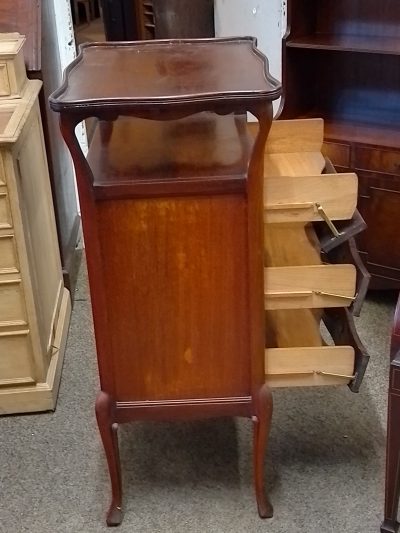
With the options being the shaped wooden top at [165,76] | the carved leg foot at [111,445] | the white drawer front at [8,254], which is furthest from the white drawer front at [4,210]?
the carved leg foot at [111,445]

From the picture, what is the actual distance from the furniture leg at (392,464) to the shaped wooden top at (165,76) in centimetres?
59

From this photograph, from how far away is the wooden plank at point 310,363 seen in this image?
1.58m

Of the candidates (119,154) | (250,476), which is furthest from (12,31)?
(250,476)

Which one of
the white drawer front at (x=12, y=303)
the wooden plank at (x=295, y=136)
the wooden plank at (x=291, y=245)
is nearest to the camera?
the wooden plank at (x=291, y=245)

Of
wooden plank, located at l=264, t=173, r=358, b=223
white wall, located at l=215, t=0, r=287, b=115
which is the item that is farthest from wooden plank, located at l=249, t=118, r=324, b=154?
white wall, located at l=215, t=0, r=287, b=115

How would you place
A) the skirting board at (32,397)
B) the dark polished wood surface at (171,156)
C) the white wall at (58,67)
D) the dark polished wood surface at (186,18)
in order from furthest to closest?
the dark polished wood surface at (186,18)
the white wall at (58,67)
the skirting board at (32,397)
the dark polished wood surface at (171,156)

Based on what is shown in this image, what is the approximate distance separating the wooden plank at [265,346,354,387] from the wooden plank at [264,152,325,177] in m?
0.39

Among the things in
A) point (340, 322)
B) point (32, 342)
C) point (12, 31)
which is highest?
point (12, 31)

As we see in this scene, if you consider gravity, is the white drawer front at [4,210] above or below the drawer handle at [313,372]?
above

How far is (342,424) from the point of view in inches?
76.9

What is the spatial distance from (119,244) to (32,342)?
0.67 metres

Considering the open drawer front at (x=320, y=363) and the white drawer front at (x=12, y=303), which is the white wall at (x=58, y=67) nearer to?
the white drawer front at (x=12, y=303)

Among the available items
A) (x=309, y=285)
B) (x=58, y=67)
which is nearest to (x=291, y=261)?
(x=309, y=285)

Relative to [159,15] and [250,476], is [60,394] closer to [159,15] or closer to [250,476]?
[250,476]
